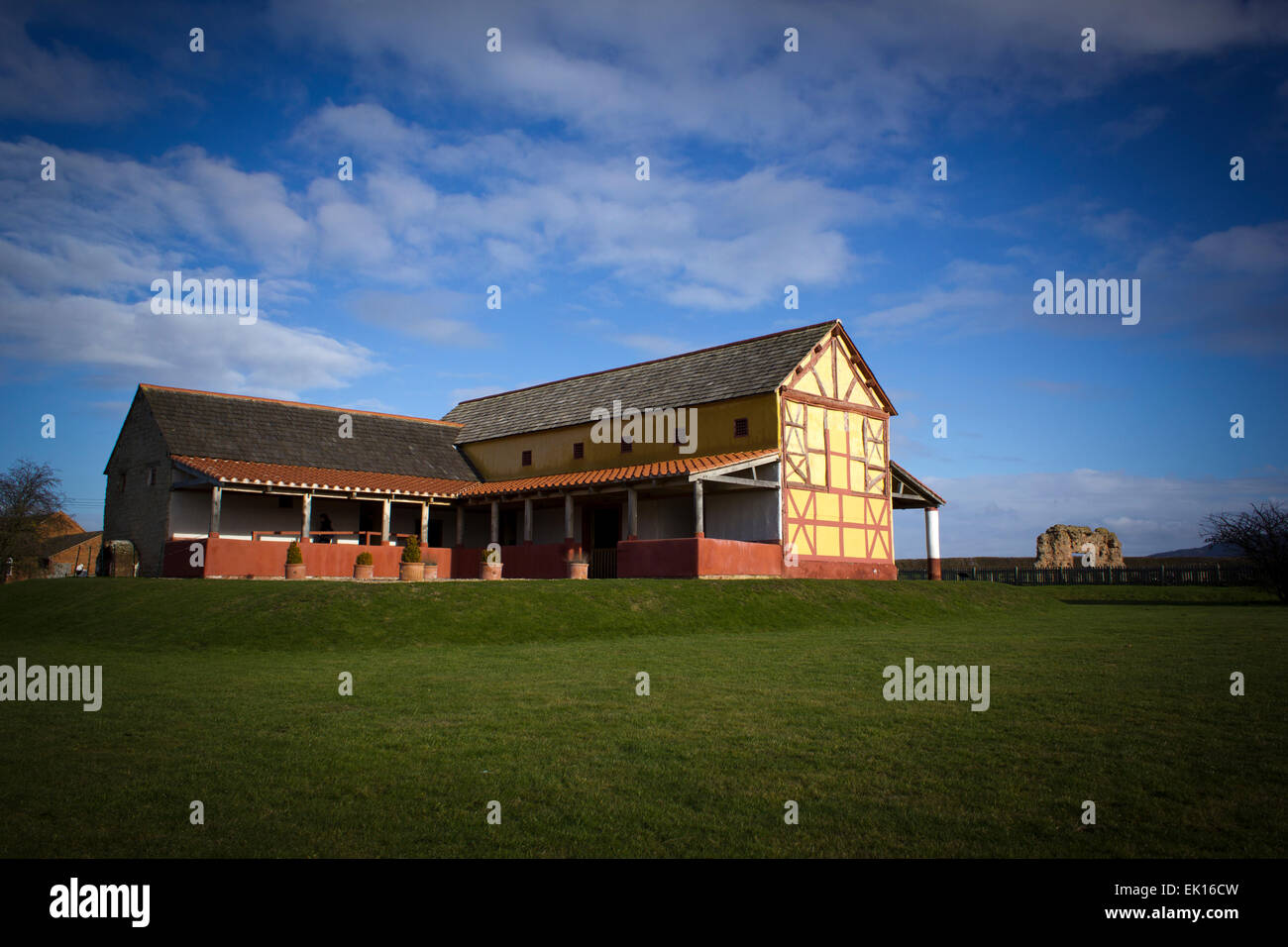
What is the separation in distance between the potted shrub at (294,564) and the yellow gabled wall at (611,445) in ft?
39.2

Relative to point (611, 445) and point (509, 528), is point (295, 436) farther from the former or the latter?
point (611, 445)

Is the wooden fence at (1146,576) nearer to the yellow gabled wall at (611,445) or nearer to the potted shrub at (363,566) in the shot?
the yellow gabled wall at (611,445)

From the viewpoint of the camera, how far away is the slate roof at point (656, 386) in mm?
29406

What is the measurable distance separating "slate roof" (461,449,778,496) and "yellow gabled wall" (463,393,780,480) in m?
0.60

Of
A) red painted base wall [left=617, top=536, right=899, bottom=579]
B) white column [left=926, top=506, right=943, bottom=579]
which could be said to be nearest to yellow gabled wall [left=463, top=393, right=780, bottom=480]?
red painted base wall [left=617, top=536, right=899, bottom=579]

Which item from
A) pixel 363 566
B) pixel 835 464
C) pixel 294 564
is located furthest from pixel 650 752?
pixel 835 464

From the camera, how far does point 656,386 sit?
32719 millimetres

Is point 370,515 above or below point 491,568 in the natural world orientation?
above

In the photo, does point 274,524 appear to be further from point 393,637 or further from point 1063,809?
point 1063,809

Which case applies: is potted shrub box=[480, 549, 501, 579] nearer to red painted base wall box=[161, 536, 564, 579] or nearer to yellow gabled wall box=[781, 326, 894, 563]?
red painted base wall box=[161, 536, 564, 579]

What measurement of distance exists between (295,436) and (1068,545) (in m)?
42.7

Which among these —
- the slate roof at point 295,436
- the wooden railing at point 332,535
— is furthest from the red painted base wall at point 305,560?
the slate roof at point 295,436

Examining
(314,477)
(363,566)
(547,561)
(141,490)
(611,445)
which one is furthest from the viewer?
(611,445)
